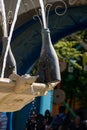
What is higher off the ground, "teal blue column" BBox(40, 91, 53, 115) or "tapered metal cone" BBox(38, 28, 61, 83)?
"tapered metal cone" BBox(38, 28, 61, 83)

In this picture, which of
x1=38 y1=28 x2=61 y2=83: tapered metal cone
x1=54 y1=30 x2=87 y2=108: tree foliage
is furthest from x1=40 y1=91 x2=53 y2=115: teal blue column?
x1=38 y1=28 x2=61 y2=83: tapered metal cone

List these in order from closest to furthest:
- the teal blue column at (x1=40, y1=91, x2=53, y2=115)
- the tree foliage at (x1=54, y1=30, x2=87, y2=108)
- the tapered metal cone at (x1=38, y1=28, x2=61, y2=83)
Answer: the tapered metal cone at (x1=38, y1=28, x2=61, y2=83)
the teal blue column at (x1=40, y1=91, x2=53, y2=115)
the tree foliage at (x1=54, y1=30, x2=87, y2=108)

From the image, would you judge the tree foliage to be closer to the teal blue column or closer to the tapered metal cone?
the teal blue column

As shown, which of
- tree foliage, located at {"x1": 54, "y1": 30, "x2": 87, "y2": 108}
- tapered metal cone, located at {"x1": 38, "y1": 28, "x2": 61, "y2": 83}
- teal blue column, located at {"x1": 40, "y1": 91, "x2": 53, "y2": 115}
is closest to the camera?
tapered metal cone, located at {"x1": 38, "y1": 28, "x2": 61, "y2": 83}

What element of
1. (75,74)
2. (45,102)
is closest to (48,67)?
(45,102)

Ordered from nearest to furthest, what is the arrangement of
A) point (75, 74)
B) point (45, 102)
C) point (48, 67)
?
point (48, 67) → point (45, 102) → point (75, 74)

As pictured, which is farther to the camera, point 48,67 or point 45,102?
point 45,102

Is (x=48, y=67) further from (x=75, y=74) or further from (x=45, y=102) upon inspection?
(x=75, y=74)

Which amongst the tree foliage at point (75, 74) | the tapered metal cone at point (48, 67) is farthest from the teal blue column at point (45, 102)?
the tapered metal cone at point (48, 67)

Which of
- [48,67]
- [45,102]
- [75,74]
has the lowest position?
[75,74]

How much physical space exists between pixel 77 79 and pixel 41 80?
16.3m

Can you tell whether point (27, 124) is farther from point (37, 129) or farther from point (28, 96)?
point (28, 96)

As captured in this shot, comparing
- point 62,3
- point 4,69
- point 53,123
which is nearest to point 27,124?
point 53,123

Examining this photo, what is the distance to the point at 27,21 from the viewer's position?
38.5ft
